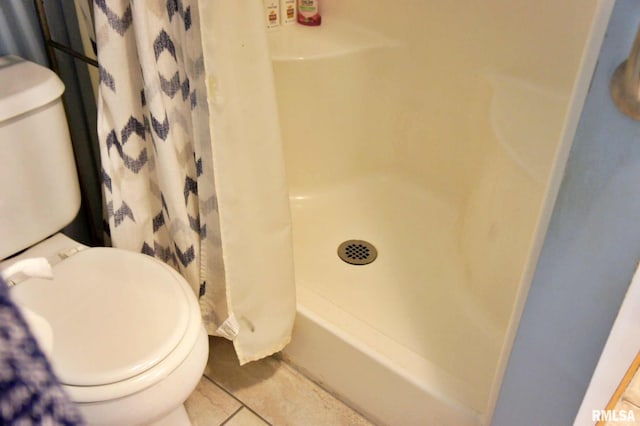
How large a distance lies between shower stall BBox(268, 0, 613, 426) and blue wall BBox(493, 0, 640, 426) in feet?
0.34

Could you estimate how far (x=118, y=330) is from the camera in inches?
42.3


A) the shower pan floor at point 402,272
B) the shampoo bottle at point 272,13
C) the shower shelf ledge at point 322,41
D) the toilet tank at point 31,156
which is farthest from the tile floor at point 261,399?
the shampoo bottle at point 272,13

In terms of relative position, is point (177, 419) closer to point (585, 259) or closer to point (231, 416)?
point (231, 416)

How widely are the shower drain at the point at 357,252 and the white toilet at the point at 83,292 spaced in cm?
61

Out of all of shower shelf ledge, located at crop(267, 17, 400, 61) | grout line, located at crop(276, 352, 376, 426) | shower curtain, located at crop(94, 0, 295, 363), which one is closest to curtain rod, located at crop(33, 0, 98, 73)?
shower curtain, located at crop(94, 0, 295, 363)

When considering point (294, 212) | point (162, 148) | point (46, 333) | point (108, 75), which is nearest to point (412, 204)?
point (294, 212)

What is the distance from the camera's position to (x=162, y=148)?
3.81 ft

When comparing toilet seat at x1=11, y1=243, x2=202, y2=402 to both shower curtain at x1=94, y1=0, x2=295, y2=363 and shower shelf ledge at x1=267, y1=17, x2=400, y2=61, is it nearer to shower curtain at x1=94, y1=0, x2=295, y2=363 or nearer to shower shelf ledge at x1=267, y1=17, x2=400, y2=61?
shower curtain at x1=94, y1=0, x2=295, y2=363

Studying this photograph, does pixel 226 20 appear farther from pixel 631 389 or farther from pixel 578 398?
pixel 631 389

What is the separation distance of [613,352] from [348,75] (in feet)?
3.80

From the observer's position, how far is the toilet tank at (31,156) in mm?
1118

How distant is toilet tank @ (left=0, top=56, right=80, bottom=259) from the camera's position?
1118mm

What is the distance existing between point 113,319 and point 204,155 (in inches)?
15.2

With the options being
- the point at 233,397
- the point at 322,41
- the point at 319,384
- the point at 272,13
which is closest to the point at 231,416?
the point at 233,397
